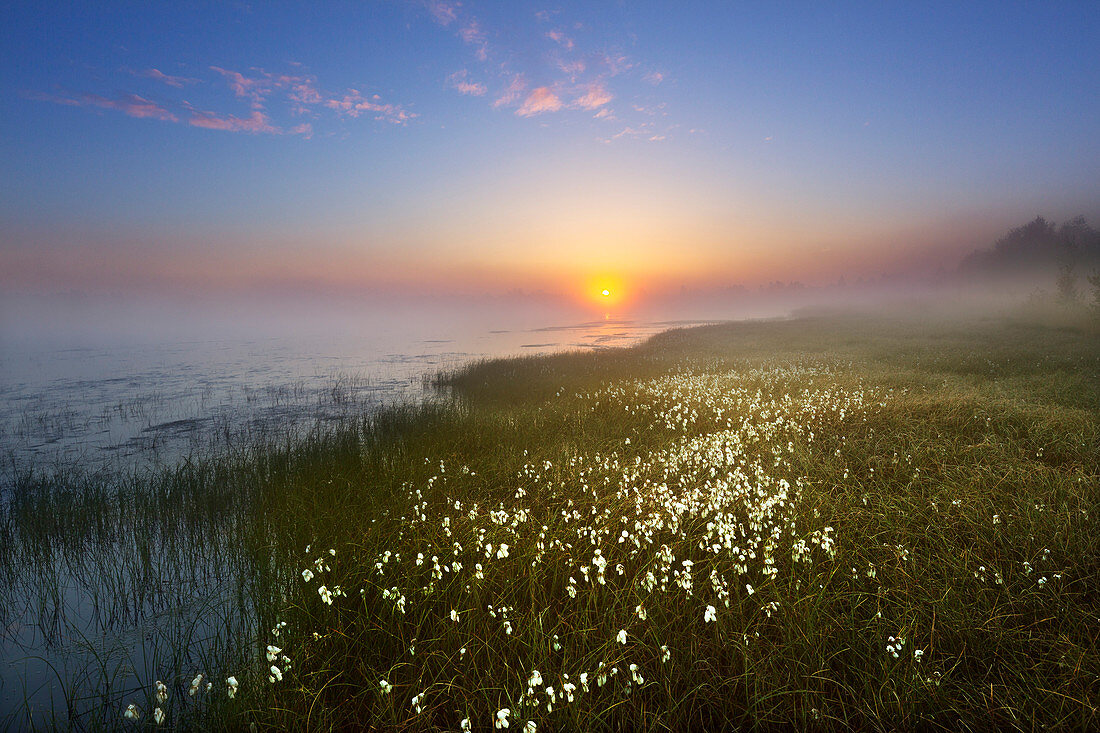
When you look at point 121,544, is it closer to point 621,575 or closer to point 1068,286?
point 621,575

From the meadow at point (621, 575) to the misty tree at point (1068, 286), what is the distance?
172 feet

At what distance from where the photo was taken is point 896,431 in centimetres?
954

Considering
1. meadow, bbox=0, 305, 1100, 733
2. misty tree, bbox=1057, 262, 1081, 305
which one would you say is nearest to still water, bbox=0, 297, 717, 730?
meadow, bbox=0, 305, 1100, 733

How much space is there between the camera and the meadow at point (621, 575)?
11.7 feet

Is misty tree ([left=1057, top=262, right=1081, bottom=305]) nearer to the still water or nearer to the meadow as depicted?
the meadow

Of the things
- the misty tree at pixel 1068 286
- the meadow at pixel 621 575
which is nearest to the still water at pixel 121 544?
the meadow at pixel 621 575

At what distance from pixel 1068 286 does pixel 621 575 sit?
215ft

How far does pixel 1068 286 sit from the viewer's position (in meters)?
47.1

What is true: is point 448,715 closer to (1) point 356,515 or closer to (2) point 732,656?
(2) point 732,656

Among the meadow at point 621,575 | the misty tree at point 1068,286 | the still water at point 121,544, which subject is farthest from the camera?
the misty tree at point 1068,286

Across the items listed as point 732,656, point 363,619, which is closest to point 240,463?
point 363,619

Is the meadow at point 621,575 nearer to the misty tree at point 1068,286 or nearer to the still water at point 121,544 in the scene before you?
the still water at point 121,544

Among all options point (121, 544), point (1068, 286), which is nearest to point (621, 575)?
point (121, 544)

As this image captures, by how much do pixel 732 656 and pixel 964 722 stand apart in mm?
1480
